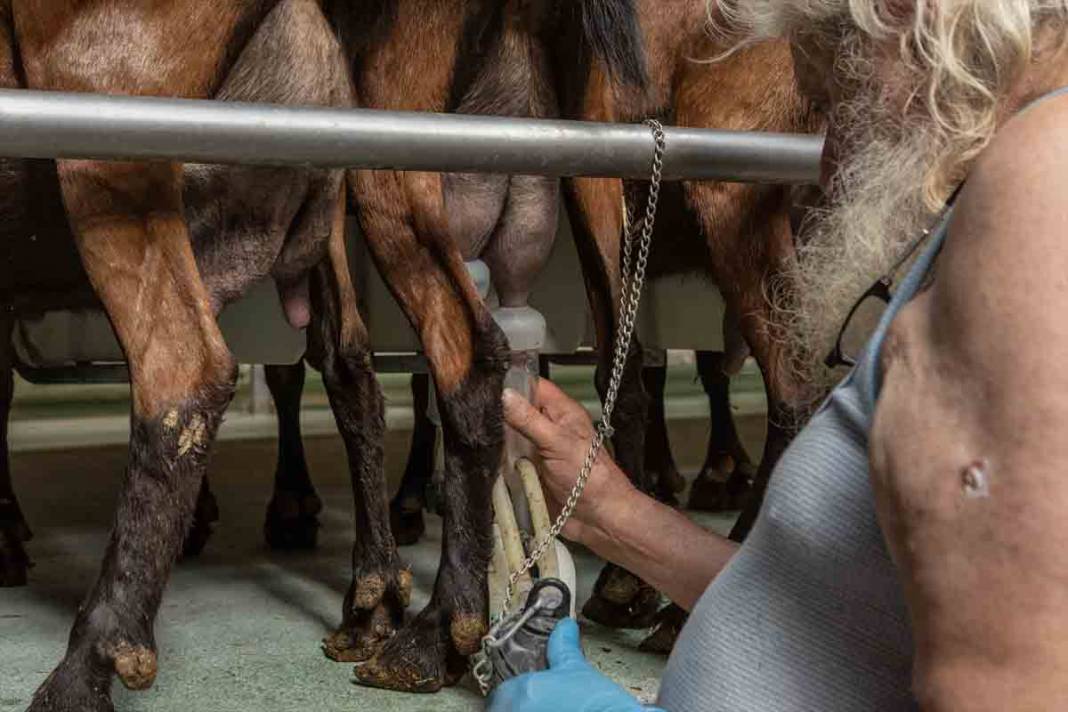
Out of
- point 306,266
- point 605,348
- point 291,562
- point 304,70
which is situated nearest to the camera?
point 304,70

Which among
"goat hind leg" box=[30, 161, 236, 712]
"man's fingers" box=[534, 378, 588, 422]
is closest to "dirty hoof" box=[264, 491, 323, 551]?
"goat hind leg" box=[30, 161, 236, 712]

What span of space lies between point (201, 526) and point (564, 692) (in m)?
2.36

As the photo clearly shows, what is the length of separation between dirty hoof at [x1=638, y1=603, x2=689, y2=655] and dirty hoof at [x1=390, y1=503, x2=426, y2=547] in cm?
110

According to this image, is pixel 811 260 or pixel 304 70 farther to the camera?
pixel 304 70

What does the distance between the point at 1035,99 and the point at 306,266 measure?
172cm

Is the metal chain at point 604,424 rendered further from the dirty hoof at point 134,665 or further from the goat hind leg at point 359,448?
the goat hind leg at point 359,448

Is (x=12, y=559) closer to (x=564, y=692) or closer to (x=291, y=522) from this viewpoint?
(x=291, y=522)

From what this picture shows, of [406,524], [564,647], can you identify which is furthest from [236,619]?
[564,647]

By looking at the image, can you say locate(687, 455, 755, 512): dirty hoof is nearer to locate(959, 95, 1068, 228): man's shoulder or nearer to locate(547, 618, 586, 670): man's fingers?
locate(547, 618, 586, 670): man's fingers

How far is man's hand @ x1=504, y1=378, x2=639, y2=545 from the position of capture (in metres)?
1.70

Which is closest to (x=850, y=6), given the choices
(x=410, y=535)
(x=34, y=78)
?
(x=34, y=78)

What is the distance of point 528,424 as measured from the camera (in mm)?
1784

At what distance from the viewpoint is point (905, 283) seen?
3.26ft

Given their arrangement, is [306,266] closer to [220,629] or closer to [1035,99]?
[220,629]
